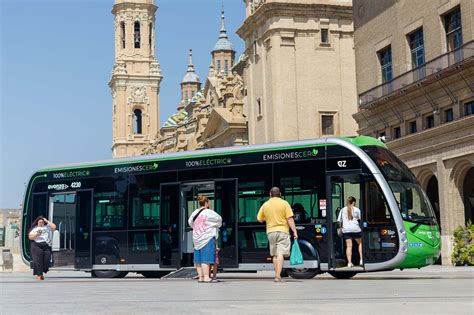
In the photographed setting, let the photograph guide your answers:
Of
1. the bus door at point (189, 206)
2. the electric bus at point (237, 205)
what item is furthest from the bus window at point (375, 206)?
the bus door at point (189, 206)

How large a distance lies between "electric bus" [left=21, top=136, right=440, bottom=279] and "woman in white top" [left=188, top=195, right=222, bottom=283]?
320 centimetres

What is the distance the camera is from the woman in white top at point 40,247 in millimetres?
20047

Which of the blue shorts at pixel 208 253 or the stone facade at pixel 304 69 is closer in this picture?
the blue shorts at pixel 208 253

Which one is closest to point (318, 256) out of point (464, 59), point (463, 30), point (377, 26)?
point (464, 59)

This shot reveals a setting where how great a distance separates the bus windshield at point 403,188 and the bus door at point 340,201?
601 mm

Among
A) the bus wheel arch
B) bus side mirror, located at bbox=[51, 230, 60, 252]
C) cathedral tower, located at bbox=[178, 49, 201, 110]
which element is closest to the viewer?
the bus wheel arch

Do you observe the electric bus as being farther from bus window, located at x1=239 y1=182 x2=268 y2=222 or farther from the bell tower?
the bell tower

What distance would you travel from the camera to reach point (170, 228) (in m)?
20.0

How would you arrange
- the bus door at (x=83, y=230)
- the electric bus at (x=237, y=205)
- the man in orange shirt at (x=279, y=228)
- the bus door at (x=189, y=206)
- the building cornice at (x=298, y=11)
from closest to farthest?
the man in orange shirt at (x=279, y=228) → the electric bus at (x=237, y=205) → the bus door at (x=189, y=206) → the bus door at (x=83, y=230) → the building cornice at (x=298, y=11)

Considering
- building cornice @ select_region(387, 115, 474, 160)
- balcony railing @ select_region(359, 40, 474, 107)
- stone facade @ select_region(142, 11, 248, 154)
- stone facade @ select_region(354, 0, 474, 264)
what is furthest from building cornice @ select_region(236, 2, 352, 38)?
building cornice @ select_region(387, 115, 474, 160)

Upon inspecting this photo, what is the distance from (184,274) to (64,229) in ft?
15.4

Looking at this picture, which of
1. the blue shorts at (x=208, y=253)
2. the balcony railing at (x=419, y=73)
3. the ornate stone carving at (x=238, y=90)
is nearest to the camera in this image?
the blue shorts at (x=208, y=253)

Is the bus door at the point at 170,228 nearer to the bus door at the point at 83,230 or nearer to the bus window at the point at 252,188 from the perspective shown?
the bus window at the point at 252,188

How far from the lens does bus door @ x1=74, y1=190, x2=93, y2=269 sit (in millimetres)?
21625
